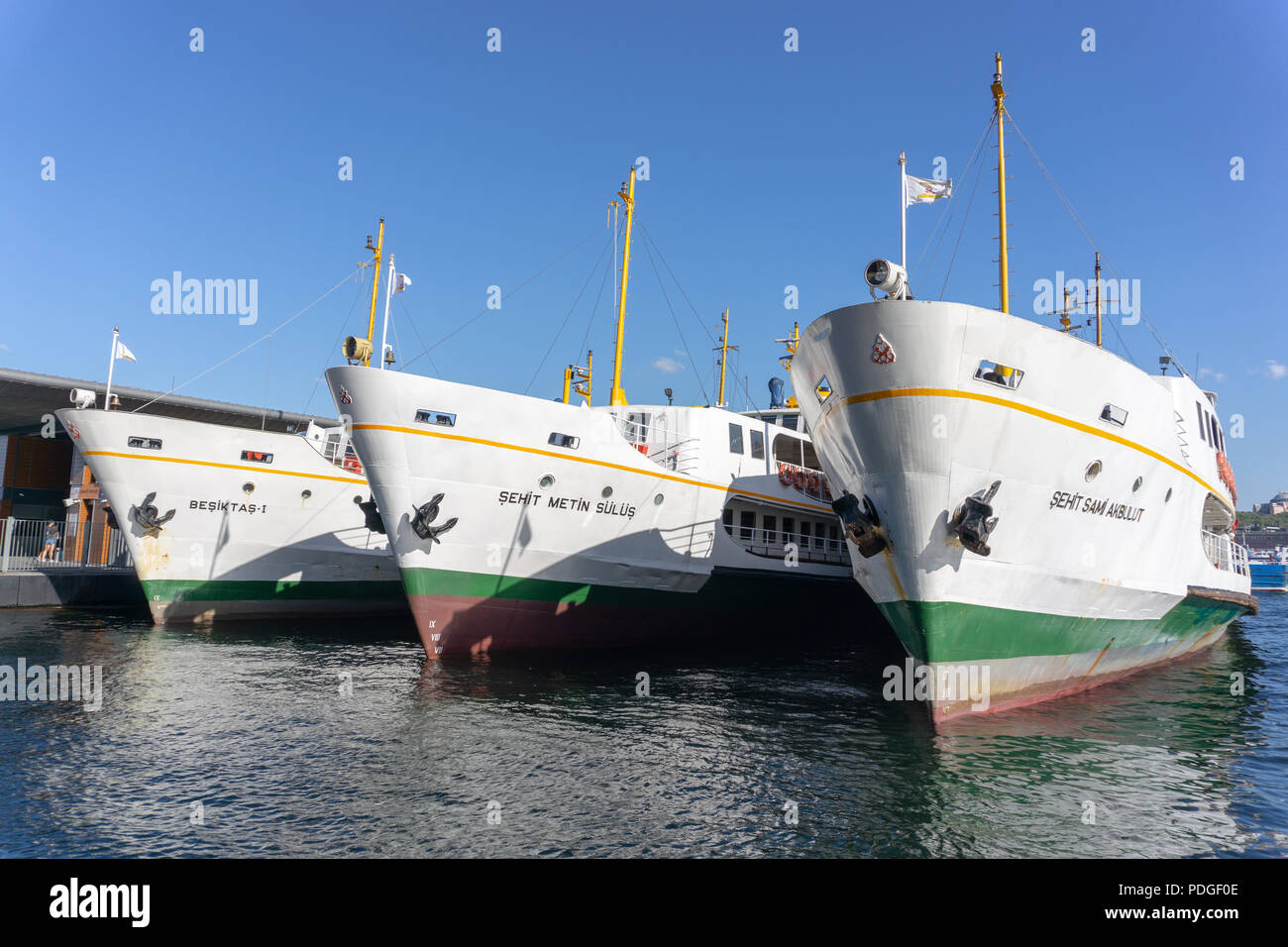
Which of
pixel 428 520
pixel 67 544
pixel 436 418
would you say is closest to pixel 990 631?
pixel 428 520

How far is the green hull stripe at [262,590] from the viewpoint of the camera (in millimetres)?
24234

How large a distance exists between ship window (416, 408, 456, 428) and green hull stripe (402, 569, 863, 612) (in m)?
3.39

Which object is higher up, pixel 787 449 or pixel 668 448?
pixel 787 449

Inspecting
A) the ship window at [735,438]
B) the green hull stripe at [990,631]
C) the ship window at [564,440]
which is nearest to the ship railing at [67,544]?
the ship window at [564,440]

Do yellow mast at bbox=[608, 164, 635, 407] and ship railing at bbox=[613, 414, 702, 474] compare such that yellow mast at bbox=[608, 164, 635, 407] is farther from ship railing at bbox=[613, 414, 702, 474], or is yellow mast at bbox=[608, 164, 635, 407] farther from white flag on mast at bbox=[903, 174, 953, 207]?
white flag on mast at bbox=[903, 174, 953, 207]

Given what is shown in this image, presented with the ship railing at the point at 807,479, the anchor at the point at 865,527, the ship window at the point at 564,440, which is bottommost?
the anchor at the point at 865,527

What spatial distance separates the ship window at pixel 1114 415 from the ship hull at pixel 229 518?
22129 millimetres

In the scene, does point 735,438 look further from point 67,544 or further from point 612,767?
point 67,544

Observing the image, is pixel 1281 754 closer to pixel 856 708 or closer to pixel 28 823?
pixel 856 708

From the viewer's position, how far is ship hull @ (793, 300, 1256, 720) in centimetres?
1136

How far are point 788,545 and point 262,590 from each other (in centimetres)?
1723

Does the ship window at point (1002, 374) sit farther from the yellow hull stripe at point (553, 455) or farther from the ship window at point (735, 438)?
the ship window at point (735, 438)

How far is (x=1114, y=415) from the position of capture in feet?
41.1
